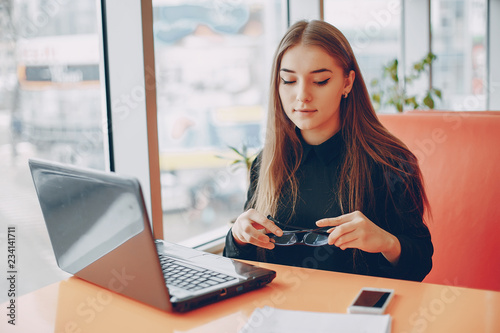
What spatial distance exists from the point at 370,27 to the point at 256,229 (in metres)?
2.40

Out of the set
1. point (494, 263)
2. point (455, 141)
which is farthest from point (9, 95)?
point (494, 263)

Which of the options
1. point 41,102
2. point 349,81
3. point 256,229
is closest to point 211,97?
point 41,102

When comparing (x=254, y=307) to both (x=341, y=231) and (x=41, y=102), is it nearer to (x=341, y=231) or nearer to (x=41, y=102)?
(x=341, y=231)

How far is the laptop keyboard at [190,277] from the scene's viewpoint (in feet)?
3.30

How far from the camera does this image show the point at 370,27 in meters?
3.24

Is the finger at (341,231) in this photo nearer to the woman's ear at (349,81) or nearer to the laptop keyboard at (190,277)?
the laptop keyboard at (190,277)

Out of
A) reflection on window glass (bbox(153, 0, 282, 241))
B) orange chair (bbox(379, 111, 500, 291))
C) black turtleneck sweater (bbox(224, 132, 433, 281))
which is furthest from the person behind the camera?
reflection on window glass (bbox(153, 0, 282, 241))

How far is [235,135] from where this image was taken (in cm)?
304

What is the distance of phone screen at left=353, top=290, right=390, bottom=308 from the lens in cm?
92

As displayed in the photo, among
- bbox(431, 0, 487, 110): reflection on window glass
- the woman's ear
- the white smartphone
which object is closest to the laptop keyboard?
the white smartphone

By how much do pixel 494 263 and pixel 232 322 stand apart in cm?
105

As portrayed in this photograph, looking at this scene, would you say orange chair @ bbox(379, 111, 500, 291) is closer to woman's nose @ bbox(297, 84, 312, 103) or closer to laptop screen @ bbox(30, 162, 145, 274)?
woman's nose @ bbox(297, 84, 312, 103)

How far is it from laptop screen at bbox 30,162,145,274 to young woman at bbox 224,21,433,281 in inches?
14.9

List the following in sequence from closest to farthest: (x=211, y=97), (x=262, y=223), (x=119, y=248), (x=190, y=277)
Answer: (x=119, y=248), (x=190, y=277), (x=262, y=223), (x=211, y=97)
